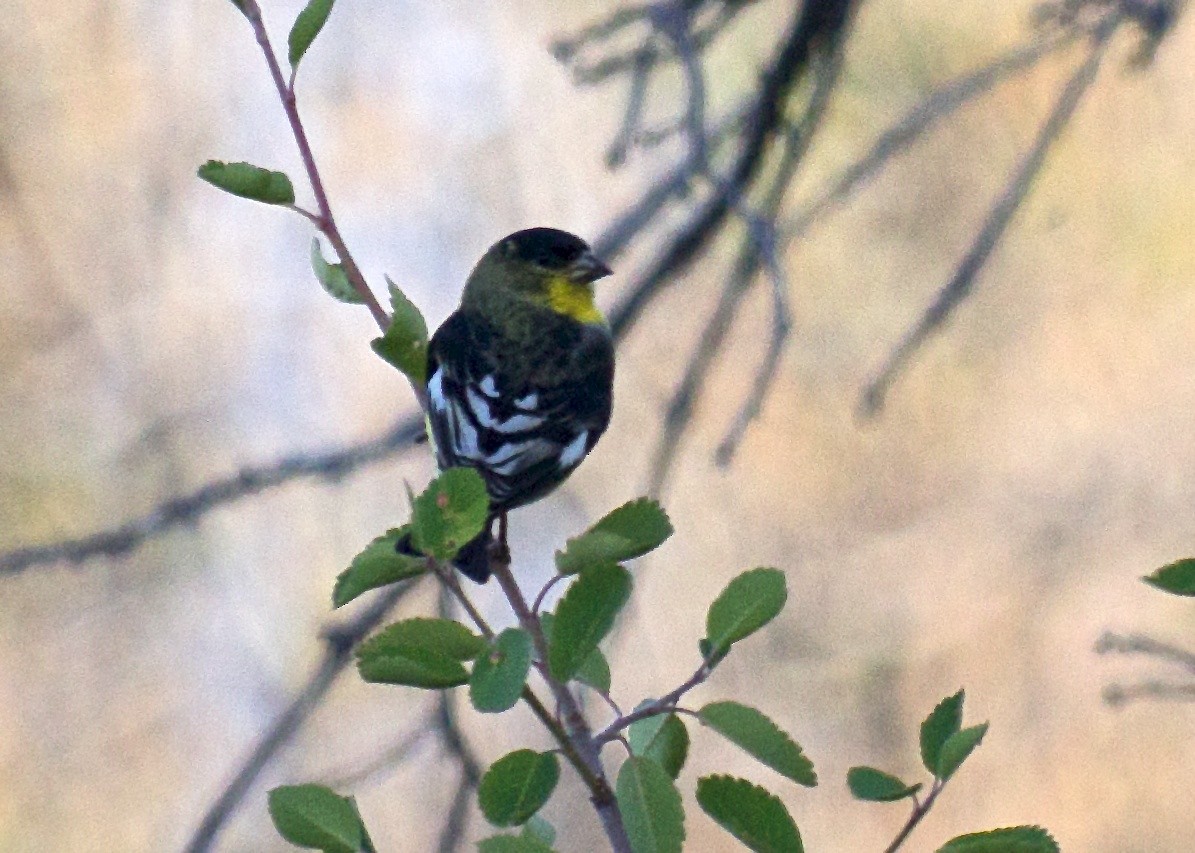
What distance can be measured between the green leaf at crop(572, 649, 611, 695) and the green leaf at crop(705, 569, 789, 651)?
0.87 feet

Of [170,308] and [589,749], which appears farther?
[170,308]

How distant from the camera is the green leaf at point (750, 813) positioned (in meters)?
1.57

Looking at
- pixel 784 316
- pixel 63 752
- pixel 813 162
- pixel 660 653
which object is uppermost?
pixel 813 162

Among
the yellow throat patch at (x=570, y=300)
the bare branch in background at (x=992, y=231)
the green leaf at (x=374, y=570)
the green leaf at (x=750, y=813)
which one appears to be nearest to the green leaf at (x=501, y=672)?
the green leaf at (x=374, y=570)

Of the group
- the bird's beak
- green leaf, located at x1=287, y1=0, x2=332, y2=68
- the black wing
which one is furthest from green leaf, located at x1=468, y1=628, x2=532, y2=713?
the bird's beak

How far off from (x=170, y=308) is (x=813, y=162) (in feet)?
11.2

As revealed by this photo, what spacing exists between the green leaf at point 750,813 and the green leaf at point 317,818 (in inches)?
14.7

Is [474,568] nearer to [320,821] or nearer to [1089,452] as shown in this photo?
[320,821]

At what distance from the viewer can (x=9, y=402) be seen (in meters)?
8.05

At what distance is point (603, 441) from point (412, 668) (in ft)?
18.8

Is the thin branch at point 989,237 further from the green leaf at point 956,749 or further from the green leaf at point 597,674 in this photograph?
the green leaf at point 956,749

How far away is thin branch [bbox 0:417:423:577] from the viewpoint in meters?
3.34

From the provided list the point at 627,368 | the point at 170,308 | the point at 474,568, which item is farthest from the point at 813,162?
the point at 474,568

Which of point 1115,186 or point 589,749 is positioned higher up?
point 1115,186
